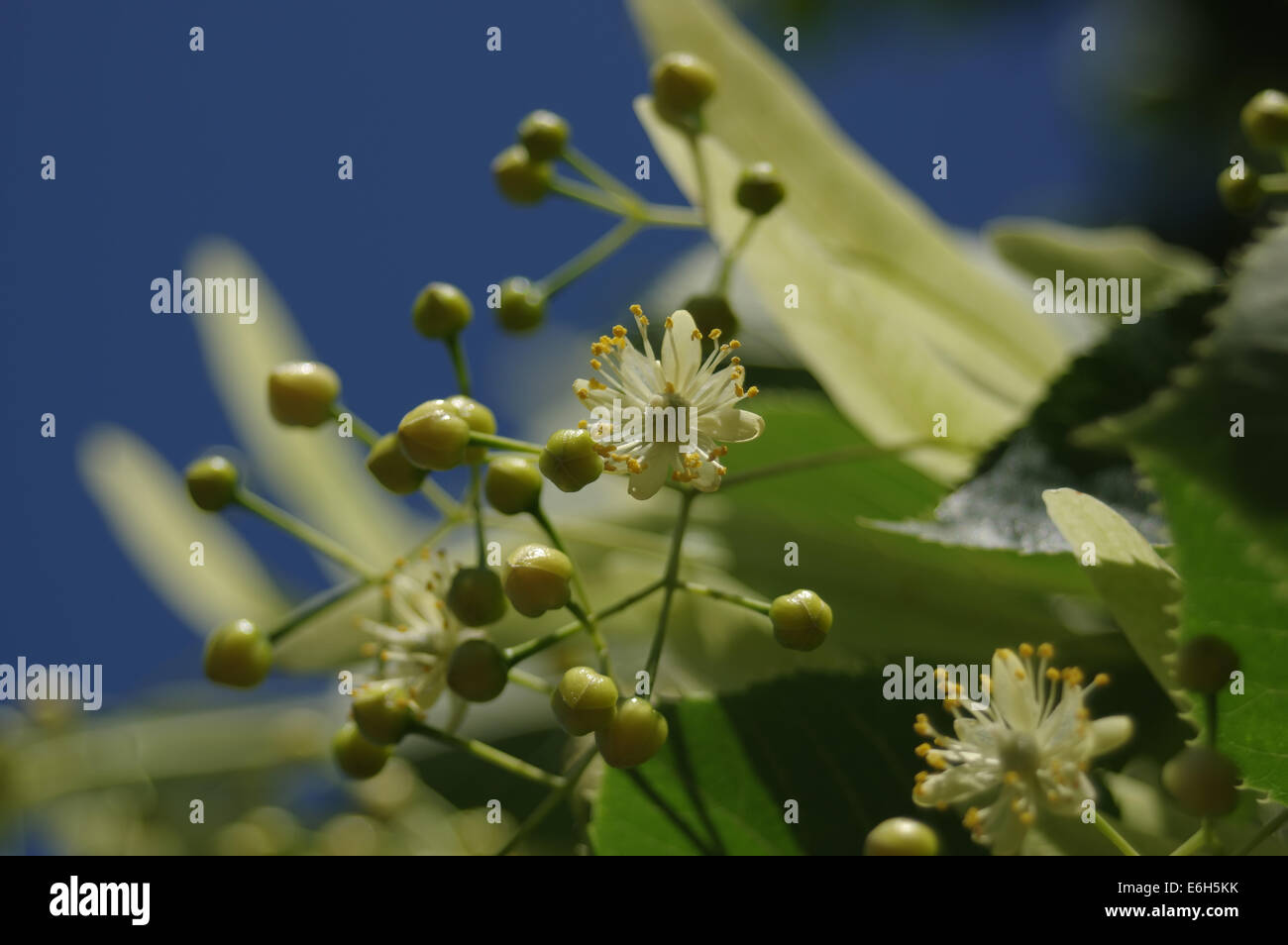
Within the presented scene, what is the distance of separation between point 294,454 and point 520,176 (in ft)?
1.51

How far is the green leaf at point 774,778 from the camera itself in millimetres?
441

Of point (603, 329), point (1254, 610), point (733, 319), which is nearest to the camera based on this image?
point (1254, 610)

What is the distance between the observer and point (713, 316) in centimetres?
49

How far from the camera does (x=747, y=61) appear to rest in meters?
0.66

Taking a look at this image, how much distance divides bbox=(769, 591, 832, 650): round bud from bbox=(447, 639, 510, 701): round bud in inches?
4.2

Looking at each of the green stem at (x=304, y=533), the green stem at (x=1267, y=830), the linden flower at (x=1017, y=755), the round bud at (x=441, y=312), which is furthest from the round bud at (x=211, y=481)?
the green stem at (x=1267, y=830)

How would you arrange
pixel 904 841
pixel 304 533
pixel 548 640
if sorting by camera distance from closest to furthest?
pixel 904 841
pixel 548 640
pixel 304 533

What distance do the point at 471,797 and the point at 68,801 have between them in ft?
1.07

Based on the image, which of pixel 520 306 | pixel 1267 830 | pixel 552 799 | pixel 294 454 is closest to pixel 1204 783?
pixel 1267 830

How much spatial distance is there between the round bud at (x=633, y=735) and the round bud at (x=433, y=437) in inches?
4.5

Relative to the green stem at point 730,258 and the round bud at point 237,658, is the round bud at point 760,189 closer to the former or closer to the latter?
the green stem at point 730,258

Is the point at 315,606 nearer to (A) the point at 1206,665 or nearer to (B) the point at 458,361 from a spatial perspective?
(B) the point at 458,361
